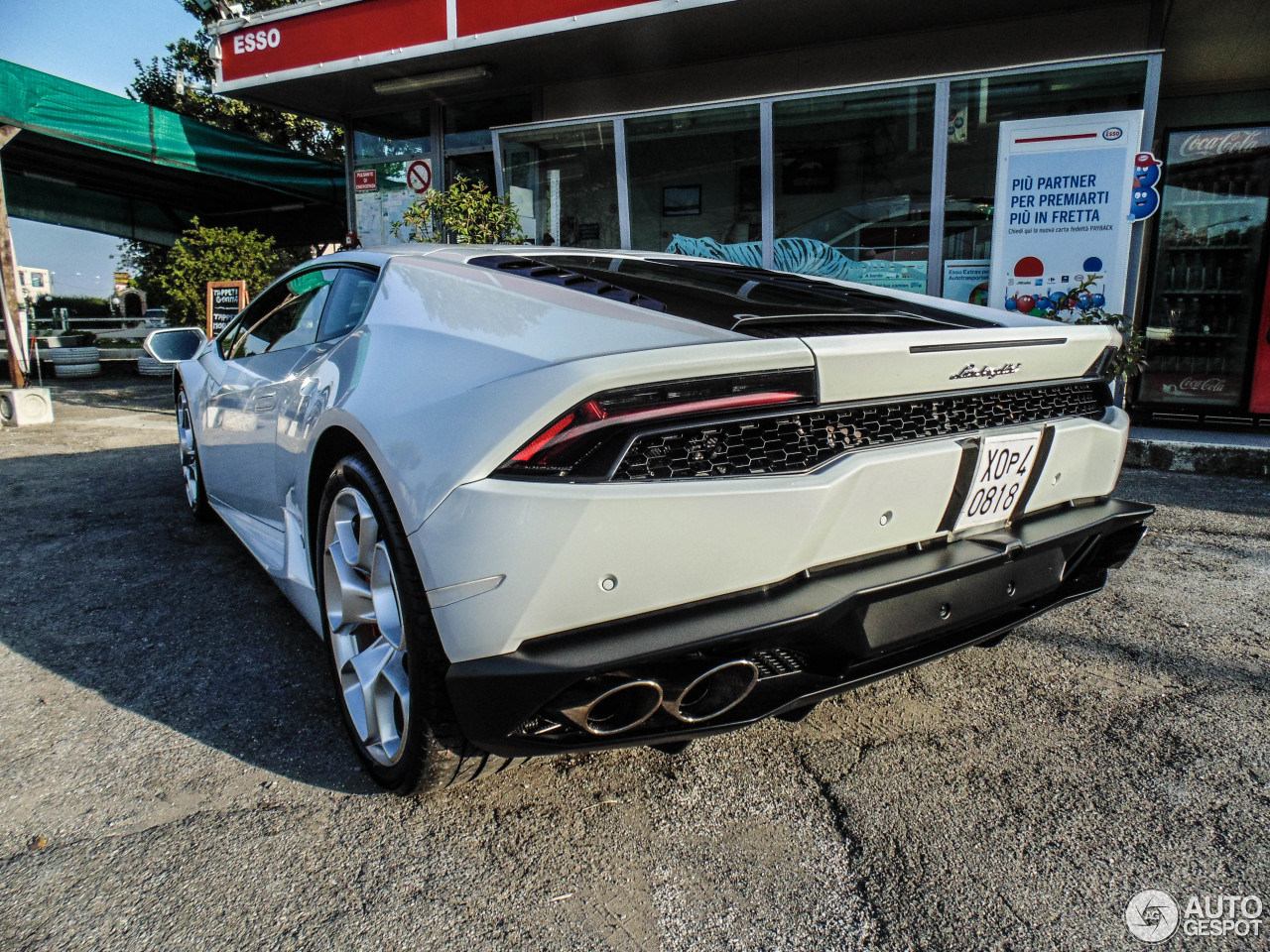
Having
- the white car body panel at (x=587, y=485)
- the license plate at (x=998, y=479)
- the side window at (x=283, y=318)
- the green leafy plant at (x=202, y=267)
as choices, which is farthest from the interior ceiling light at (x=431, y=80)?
the license plate at (x=998, y=479)

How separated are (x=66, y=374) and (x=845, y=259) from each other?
38.4ft

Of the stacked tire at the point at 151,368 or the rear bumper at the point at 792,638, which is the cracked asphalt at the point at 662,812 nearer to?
the rear bumper at the point at 792,638

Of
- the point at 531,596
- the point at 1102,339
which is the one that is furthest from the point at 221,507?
the point at 1102,339

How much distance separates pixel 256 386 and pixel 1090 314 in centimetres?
536

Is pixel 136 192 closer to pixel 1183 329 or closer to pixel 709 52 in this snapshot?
pixel 709 52

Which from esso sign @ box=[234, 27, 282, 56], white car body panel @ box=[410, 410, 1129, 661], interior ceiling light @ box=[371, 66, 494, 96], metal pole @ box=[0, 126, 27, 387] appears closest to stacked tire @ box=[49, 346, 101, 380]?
metal pole @ box=[0, 126, 27, 387]

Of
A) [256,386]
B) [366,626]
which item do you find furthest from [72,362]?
[366,626]

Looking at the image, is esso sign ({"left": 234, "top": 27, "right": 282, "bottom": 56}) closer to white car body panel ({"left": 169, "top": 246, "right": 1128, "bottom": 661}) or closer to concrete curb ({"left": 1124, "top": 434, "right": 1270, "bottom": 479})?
white car body panel ({"left": 169, "top": 246, "right": 1128, "bottom": 661})

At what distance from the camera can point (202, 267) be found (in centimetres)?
1005

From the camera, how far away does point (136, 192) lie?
14.8 metres

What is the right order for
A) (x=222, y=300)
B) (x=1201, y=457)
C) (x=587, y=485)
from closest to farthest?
(x=587, y=485) → (x=1201, y=457) → (x=222, y=300)

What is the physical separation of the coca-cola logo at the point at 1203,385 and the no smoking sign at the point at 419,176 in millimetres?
8274

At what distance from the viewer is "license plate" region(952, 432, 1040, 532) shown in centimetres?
182

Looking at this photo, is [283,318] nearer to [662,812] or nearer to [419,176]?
[662,812]
